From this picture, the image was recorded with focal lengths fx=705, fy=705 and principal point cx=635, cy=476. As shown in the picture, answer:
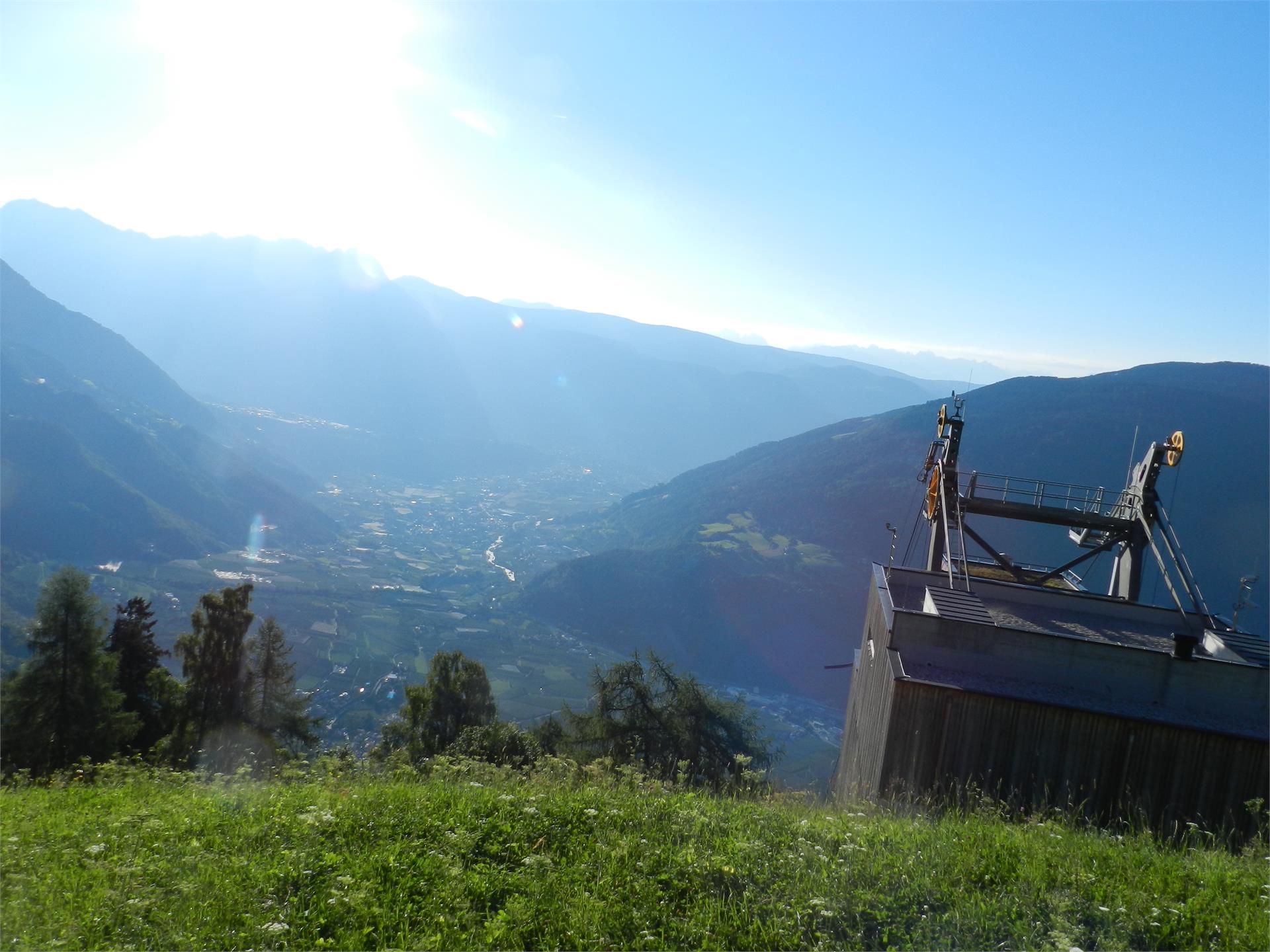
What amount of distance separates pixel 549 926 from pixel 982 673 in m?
9.65

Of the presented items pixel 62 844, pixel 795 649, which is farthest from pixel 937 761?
pixel 795 649

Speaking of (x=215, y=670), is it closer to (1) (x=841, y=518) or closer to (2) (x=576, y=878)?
(2) (x=576, y=878)

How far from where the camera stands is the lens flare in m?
110

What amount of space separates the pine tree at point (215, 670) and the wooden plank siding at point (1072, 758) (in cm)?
1561

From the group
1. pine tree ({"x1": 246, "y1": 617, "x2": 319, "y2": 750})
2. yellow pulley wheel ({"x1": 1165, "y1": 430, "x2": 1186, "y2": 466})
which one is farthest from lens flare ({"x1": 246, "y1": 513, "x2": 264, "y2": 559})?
yellow pulley wheel ({"x1": 1165, "y1": 430, "x2": 1186, "y2": 466})

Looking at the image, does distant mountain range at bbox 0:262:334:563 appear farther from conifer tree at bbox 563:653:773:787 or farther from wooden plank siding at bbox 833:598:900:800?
wooden plank siding at bbox 833:598:900:800

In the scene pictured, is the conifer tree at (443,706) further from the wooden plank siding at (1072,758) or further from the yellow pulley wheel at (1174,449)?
the yellow pulley wheel at (1174,449)

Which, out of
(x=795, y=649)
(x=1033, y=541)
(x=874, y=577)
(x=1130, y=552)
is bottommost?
(x=795, y=649)

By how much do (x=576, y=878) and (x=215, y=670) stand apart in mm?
17014

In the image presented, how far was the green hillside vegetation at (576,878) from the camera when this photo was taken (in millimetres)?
3984

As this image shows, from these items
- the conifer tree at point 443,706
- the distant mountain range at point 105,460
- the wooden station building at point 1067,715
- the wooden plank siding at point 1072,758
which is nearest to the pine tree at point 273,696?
the conifer tree at point 443,706

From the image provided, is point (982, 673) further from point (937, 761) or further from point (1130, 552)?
point (1130, 552)

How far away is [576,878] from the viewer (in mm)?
4570

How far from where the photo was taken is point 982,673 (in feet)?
37.7
